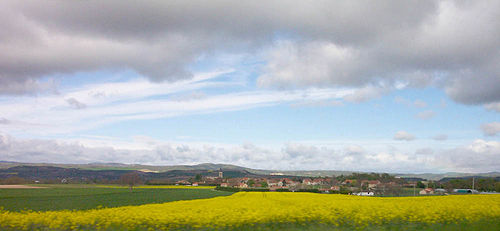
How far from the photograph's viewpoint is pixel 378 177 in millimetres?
163750

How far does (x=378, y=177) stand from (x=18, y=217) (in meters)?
166

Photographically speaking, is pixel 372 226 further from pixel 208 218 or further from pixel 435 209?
pixel 208 218

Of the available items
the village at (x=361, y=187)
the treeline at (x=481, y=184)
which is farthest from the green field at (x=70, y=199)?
the treeline at (x=481, y=184)

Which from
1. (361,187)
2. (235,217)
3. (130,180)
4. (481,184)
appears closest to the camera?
(235,217)

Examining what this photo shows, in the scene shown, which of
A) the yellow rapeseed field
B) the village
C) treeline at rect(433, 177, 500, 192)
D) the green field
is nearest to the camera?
the yellow rapeseed field

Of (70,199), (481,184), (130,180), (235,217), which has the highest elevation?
(235,217)

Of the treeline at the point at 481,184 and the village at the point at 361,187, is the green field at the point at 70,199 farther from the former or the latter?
the treeline at the point at 481,184

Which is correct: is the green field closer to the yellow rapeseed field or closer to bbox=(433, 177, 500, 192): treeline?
the yellow rapeseed field

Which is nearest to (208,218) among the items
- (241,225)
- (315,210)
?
(241,225)

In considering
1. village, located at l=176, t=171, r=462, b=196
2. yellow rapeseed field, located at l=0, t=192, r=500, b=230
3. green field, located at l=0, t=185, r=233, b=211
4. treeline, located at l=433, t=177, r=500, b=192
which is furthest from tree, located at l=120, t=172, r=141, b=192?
treeline, located at l=433, t=177, r=500, b=192

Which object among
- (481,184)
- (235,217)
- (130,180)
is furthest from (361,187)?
(235,217)

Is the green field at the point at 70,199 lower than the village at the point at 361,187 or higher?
higher

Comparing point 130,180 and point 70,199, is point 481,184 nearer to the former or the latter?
point 130,180

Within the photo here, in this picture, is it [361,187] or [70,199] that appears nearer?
[70,199]
